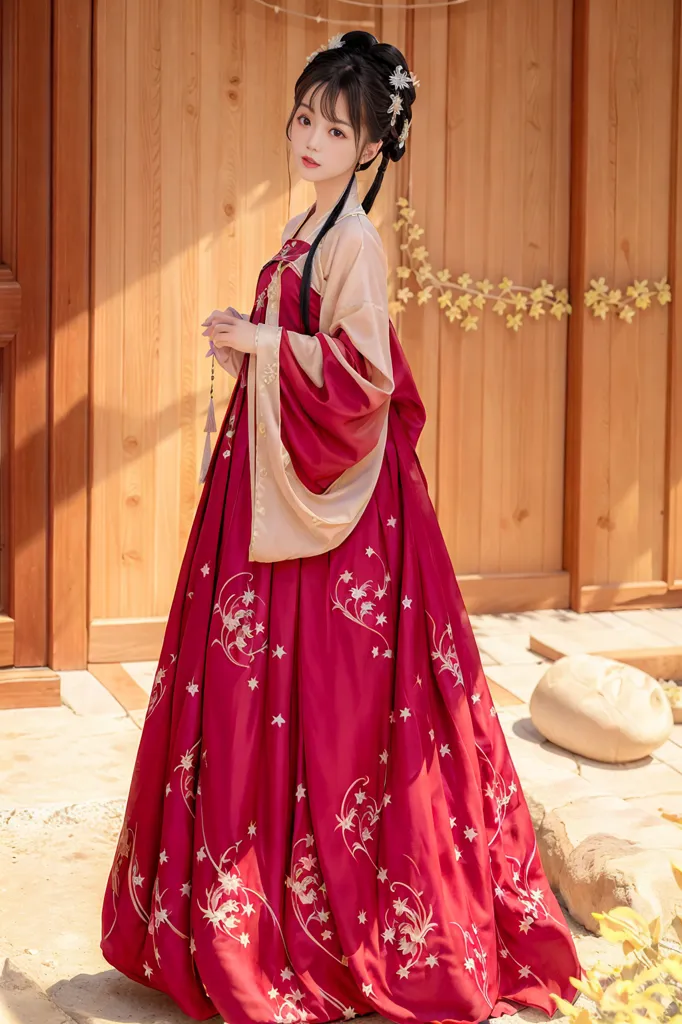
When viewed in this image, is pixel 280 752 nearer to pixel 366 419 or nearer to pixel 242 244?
pixel 366 419

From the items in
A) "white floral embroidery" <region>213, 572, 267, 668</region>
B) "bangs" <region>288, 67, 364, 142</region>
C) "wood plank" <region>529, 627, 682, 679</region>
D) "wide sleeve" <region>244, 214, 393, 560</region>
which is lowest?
"wood plank" <region>529, 627, 682, 679</region>

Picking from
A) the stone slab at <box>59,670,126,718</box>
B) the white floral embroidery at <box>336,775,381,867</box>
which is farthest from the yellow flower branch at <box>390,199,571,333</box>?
the white floral embroidery at <box>336,775,381,867</box>

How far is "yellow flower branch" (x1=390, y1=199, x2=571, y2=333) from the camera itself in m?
4.44

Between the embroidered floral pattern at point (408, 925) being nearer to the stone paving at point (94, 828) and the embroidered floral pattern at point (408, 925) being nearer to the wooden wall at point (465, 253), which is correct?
the stone paving at point (94, 828)

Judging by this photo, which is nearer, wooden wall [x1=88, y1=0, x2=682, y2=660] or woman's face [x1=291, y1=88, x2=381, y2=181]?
woman's face [x1=291, y1=88, x2=381, y2=181]

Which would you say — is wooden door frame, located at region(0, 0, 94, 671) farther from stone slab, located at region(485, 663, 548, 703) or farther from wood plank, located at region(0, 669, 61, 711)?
stone slab, located at region(485, 663, 548, 703)

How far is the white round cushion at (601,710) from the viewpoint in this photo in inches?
127

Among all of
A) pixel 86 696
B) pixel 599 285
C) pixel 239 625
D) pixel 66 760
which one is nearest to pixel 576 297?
pixel 599 285

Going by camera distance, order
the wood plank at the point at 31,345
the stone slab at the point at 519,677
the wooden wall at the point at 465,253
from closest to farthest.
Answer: the wood plank at the point at 31,345, the stone slab at the point at 519,677, the wooden wall at the point at 465,253

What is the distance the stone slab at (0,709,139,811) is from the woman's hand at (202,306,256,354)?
1355 mm

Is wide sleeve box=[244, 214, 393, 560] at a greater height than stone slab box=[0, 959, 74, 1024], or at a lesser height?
greater

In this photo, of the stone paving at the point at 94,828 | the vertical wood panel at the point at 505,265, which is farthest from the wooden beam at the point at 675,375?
the stone paving at the point at 94,828

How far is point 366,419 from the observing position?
196 cm

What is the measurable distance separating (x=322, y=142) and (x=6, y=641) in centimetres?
232
